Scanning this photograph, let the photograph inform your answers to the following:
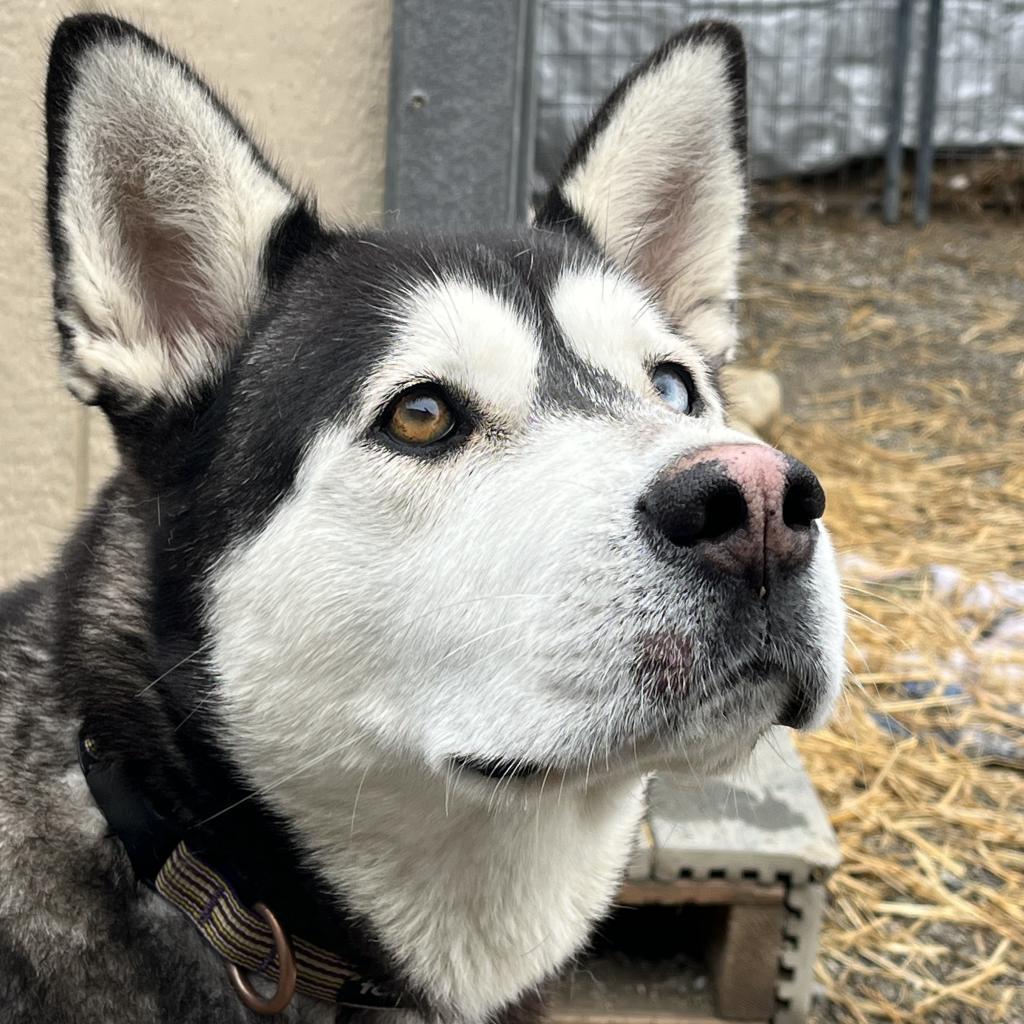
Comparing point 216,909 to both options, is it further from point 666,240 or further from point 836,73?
point 836,73

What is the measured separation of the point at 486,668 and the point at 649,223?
1283mm

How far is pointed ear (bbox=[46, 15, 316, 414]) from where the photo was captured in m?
1.99

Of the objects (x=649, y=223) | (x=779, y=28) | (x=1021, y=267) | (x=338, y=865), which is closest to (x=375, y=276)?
(x=649, y=223)

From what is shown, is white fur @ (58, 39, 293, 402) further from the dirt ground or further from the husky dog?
the dirt ground

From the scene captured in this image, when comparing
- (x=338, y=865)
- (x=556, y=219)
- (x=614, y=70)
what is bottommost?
(x=338, y=865)

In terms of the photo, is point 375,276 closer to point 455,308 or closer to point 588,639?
point 455,308

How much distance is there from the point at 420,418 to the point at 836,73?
30.4ft

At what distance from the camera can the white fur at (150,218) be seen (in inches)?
79.3

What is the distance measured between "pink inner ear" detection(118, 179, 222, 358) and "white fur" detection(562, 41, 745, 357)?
0.83 meters

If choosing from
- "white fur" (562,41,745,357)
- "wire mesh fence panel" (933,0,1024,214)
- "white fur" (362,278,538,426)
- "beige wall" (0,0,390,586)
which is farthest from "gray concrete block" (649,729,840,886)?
"wire mesh fence panel" (933,0,1024,214)

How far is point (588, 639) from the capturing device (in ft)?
5.61

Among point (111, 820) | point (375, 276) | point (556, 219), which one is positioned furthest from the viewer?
point (556, 219)

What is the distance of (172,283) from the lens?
7.46 feet

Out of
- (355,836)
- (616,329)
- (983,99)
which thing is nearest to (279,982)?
(355,836)
